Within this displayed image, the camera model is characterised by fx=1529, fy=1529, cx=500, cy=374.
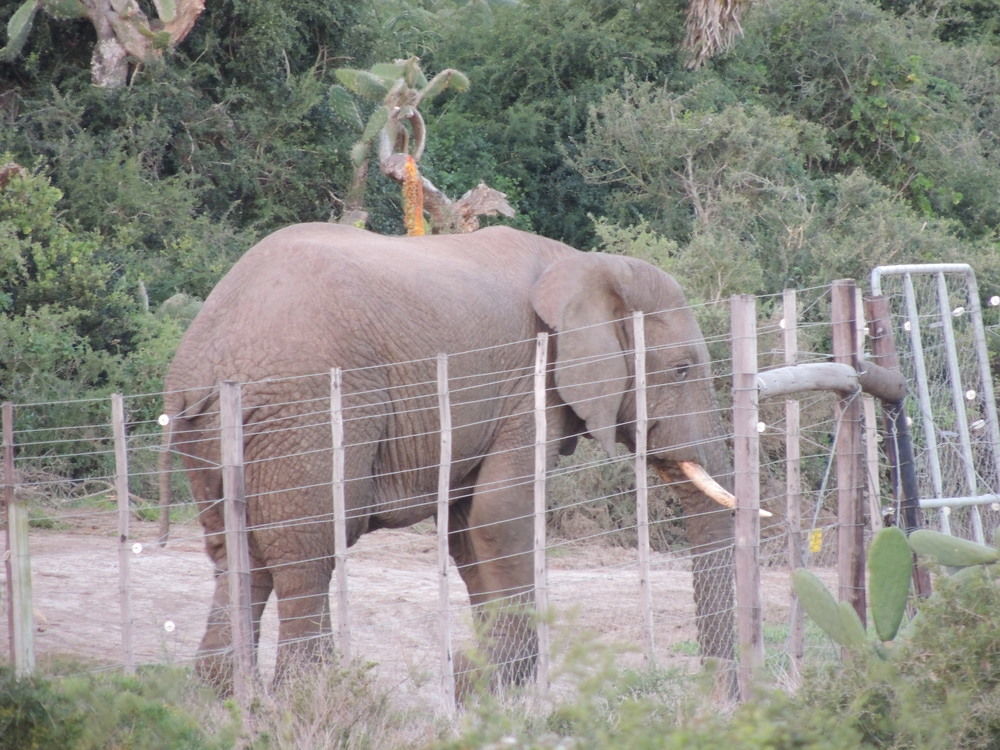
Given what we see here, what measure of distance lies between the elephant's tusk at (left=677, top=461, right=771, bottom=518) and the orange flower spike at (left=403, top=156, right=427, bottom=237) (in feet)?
21.9

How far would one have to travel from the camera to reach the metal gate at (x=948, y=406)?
785 centimetres

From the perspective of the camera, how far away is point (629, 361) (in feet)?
28.6

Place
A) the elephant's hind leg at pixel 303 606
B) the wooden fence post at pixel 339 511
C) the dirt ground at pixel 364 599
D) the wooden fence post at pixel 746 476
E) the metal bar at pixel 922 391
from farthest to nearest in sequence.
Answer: the dirt ground at pixel 364 599 < the metal bar at pixel 922 391 < the elephant's hind leg at pixel 303 606 < the wooden fence post at pixel 339 511 < the wooden fence post at pixel 746 476

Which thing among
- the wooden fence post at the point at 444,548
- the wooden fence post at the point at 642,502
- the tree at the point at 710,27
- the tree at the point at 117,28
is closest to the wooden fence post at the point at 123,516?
the wooden fence post at the point at 444,548

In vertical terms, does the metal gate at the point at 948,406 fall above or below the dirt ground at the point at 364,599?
above

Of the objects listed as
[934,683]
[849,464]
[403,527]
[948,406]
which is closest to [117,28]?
[403,527]

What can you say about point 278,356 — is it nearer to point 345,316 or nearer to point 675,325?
point 345,316

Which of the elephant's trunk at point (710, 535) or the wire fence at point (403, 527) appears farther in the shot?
the elephant's trunk at point (710, 535)

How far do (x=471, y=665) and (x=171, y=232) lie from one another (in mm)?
8882

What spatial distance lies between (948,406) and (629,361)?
9.98ft

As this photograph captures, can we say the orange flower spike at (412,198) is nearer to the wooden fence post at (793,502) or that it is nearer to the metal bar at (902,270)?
the metal bar at (902,270)

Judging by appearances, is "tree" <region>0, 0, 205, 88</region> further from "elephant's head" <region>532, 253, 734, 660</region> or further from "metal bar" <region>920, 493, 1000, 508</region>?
"metal bar" <region>920, 493, 1000, 508</region>

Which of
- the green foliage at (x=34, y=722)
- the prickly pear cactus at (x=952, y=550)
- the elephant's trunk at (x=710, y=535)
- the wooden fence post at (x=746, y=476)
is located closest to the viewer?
the green foliage at (x=34, y=722)

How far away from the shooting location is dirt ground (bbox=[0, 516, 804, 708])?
854 centimetres
